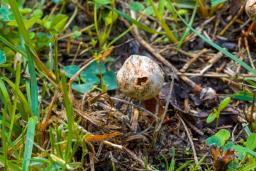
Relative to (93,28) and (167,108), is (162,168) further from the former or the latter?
(93,28)

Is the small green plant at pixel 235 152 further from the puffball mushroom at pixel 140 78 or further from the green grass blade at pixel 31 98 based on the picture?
the green grass blade at pixel 31 98

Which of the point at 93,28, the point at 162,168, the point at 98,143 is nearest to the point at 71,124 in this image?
the point at 98,143

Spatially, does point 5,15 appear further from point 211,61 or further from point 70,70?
point 211,61

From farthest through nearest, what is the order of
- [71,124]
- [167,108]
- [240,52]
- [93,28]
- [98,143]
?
[93,28] → [240,52] → [167,108] → [98,143] → [71,124]

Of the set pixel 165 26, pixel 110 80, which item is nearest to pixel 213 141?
pixel 110 80

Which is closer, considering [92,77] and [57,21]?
[92,77]

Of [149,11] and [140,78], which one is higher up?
[149,11]

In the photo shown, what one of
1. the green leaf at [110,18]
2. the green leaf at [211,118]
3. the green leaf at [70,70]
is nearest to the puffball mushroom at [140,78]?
the green leaf at [211,118]
